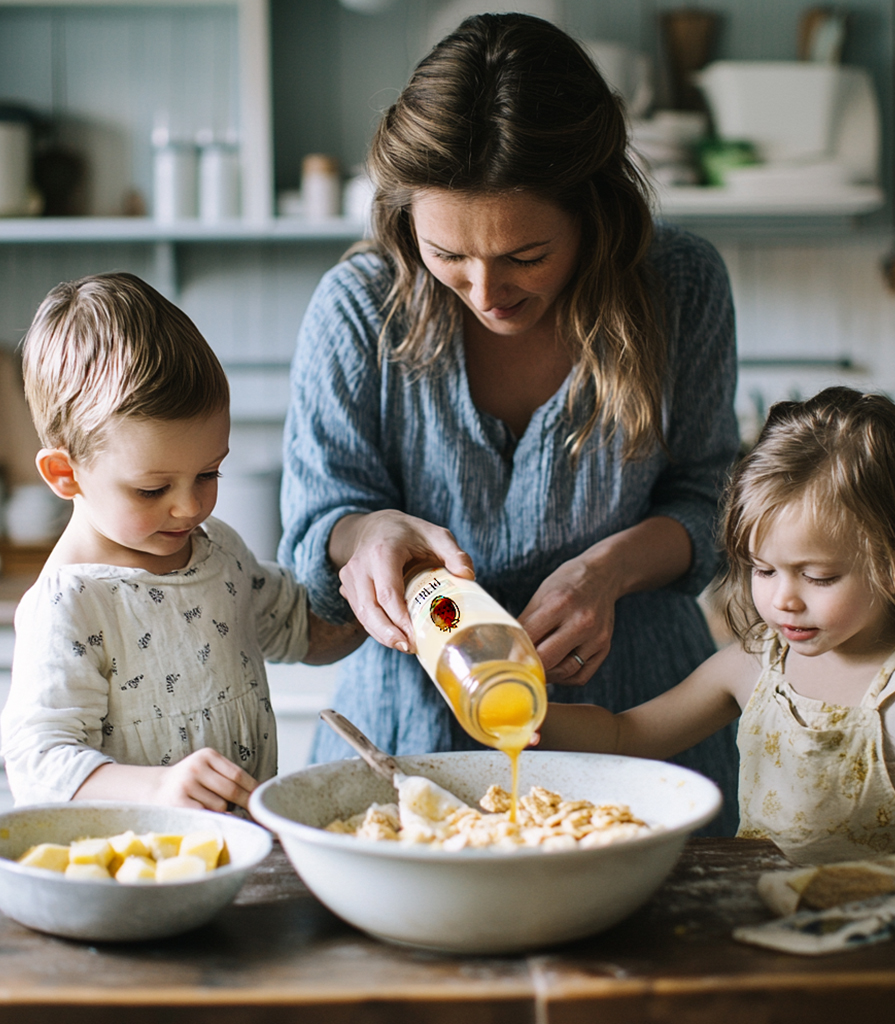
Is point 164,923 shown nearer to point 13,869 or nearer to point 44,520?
point 13,869

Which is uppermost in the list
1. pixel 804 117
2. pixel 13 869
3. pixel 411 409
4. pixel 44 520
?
pixel 804 117

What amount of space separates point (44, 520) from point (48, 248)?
747 millimetres

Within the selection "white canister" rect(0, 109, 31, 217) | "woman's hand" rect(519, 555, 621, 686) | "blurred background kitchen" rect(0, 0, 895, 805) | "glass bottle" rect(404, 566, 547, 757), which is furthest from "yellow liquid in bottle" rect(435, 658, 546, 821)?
"white canister" rect(0, 109, 31, 217)

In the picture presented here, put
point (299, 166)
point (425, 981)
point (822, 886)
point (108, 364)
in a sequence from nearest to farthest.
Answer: point (425, 981)
point (822, 886)
point (108, 364)
point (299, 166)

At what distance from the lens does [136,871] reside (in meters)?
0.72

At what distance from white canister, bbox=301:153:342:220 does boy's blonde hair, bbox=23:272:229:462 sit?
166 centimetres

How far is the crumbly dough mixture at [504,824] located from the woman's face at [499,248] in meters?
0.50

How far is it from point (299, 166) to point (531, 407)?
1744 mm

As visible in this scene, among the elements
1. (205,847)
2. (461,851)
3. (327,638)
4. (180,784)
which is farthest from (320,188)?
(461,851)

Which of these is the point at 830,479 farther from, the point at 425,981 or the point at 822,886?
the point at 425,981

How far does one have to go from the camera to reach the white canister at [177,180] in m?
2.59

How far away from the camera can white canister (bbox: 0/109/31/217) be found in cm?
255

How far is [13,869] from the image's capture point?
695 mm

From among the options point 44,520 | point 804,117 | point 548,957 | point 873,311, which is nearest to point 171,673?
point 548,957
